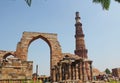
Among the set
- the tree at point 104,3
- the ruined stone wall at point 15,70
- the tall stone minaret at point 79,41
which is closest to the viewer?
the tree at point 104,3

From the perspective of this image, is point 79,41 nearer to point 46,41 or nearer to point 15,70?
point 46,41

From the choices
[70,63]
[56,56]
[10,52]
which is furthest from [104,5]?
[10,52]

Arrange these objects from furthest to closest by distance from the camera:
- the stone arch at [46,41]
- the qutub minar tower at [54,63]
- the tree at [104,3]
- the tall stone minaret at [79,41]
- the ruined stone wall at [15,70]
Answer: the tall stone minaret at [79,41] → the stone arch at [46,41] → the qutub minar tower at [54,63] → the ruined stone wall at [15,70] → the tree at [104,3]

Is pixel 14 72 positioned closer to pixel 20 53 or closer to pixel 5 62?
pixel 5 62

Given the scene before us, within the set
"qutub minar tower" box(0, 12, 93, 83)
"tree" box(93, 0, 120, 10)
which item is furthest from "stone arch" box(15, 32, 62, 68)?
"tree" box(93, 0, 120, 10)

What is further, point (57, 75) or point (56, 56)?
point (56, 56)

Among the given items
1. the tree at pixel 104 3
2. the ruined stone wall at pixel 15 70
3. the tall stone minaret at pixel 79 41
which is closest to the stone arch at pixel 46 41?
the tall stone minaret at pixel 79 41

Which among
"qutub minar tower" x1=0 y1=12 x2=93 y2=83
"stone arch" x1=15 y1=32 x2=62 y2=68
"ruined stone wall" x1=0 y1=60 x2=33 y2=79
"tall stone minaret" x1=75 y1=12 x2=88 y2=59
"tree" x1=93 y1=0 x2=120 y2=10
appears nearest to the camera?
"tree" x1=93 y1=0 x2=120 y2=10

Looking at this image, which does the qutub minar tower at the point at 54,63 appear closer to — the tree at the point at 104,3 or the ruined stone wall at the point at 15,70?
the ruined stone wall at the point at 15,70

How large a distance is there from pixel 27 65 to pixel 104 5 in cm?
594

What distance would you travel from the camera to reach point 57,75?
20844mm

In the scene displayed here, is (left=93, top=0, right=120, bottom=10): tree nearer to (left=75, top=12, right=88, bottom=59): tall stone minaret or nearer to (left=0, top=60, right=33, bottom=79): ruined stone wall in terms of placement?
(left=0, top=60, right=33, bottom=79): ruined stone wall

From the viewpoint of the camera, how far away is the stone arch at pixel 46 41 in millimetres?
24469

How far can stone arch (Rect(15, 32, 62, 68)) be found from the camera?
24.5 m
